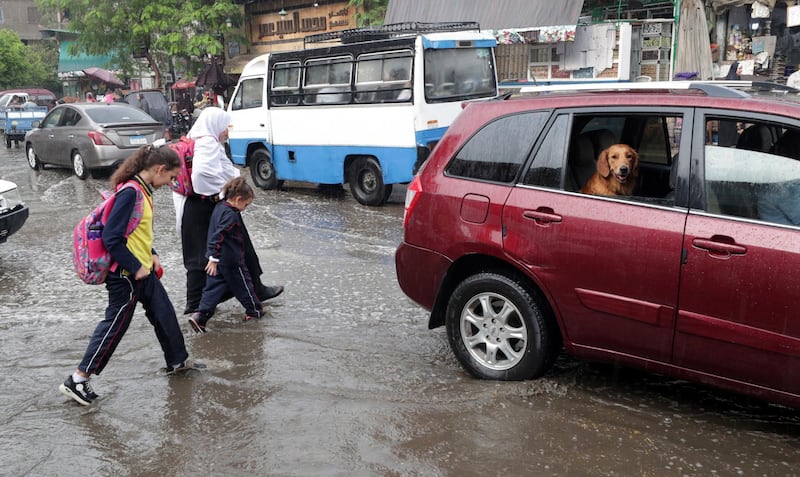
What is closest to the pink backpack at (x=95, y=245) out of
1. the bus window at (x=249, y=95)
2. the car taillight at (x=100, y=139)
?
the bus window at (x=249, y=95)

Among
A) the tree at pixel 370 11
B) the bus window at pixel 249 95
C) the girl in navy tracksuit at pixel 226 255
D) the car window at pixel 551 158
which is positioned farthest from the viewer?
the tree at pixel 370 11

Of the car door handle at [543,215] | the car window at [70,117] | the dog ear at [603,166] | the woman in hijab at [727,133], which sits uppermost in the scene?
the woman in hijab at [727,133]

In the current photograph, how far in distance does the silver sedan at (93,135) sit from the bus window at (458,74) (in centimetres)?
685

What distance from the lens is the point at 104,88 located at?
4222 cm

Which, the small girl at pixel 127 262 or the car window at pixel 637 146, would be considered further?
the small girl at pixel 127 262

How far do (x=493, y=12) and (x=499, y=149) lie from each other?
13404 mm

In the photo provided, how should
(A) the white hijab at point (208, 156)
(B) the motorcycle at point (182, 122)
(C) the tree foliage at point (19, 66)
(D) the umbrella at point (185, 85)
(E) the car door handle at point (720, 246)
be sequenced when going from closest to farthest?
(E) the car door handle at point (720, 246)
(A) the white hijab at point (208, 156)
(B) the motorcycle at point (182, 122)
(D) the umbrella at point (185, 85)
(C) the tree foliage at point (19, 66)

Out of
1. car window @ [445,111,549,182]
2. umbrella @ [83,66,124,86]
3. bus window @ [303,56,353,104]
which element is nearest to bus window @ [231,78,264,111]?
bus window @ [303,56,353,104]

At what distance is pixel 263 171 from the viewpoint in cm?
1358

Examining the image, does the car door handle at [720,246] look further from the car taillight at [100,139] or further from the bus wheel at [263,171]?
the car taillight at [100,139]

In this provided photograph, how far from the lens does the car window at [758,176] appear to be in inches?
138

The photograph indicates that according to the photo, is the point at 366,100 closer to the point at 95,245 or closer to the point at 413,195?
the point at 413,195

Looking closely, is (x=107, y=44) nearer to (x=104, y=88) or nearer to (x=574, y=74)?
(x=104, y=88)

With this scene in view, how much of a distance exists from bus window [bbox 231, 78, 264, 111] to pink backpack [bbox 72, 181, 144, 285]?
9.18m
